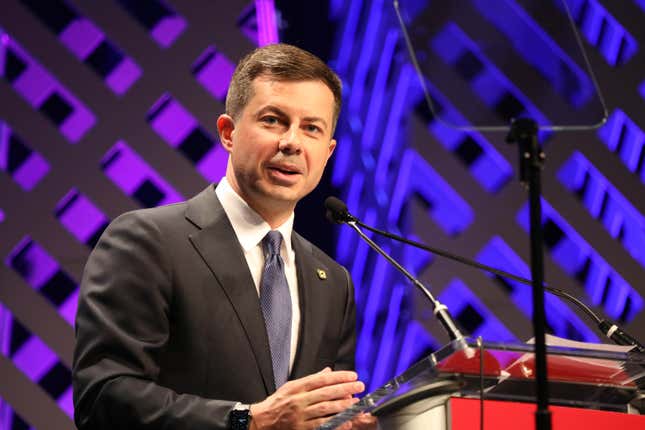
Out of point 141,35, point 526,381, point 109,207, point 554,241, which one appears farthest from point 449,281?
point 526,381

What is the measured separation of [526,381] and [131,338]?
2.75 ft

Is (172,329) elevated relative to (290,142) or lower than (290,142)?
lower

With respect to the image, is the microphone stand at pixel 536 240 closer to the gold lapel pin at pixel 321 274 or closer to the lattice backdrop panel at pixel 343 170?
the gold lapel pin at pixel 321 274

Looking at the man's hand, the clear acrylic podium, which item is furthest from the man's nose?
the clear acrylic podium

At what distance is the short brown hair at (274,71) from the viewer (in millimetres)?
2252

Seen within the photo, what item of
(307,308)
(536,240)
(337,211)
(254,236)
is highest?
(254,236)

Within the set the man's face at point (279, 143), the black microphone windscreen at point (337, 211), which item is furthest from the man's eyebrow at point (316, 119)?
the black microphone windscreen at point (337, 211)

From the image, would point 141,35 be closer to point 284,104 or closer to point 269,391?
point 284,104

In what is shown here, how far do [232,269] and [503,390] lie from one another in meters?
0.74

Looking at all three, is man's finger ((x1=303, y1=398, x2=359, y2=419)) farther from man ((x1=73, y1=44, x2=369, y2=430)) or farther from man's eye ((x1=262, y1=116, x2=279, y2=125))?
man's eye ((x1=262, y1=116, x2=279, y2=125))

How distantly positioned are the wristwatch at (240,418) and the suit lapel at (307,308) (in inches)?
13.4

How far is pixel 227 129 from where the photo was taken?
7.79 feet

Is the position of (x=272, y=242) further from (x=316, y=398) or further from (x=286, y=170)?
(x=316, y=398)

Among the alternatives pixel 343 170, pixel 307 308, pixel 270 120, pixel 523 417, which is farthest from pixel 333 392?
pixel 343 170
